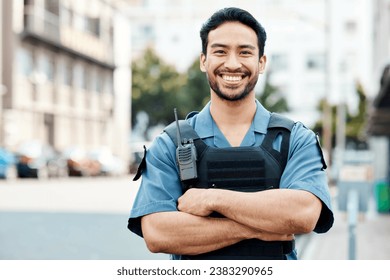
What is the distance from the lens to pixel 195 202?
210cm

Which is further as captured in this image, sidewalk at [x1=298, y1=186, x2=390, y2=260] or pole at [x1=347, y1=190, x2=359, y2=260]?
sidewalk at [x1=298, y1=186, x2=390, y2=260]

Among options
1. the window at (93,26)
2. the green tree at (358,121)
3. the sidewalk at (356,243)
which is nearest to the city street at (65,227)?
the sidewalk at (356,243)

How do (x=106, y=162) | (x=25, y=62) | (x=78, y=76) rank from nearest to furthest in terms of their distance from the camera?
(x=25, y=62) → (x=106, y=162) → (x=78, y=76)

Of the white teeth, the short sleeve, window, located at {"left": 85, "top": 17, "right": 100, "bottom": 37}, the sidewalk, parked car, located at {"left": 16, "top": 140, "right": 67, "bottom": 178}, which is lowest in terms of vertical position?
the sidewalk

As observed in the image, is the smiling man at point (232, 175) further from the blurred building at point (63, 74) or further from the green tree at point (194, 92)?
the green tree at point (194, 92)

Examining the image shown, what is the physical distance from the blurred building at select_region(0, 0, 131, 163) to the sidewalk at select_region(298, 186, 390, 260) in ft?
53.6

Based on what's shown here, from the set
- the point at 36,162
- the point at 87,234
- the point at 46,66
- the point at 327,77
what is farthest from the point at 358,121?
the point at 87,234

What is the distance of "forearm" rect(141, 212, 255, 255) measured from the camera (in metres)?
2.10

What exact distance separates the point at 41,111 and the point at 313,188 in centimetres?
3090

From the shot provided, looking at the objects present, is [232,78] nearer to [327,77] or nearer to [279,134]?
[279,134]

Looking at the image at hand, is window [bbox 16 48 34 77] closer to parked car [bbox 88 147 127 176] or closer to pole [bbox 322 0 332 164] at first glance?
parked car [bbox 88 147 127 176]

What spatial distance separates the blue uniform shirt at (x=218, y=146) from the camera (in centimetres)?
213

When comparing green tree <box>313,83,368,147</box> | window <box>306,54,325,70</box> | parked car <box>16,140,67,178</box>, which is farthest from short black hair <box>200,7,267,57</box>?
window <box>306,54,325,70</box>

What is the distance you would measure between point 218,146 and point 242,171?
0.31ft
